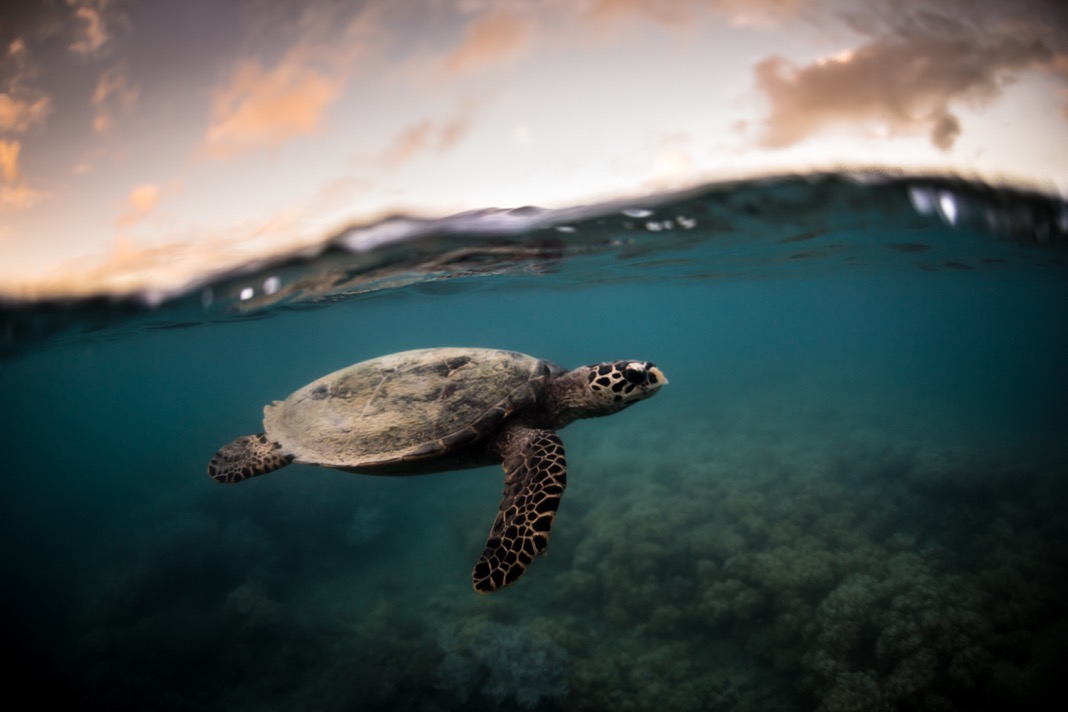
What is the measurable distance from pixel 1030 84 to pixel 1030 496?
41.2 ft

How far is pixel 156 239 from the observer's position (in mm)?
7297

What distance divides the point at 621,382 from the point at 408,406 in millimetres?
2927

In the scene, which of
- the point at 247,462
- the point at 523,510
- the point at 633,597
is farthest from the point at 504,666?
the point at 247,462

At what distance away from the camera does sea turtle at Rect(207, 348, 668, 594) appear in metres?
5.56

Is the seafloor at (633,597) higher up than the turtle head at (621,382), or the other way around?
the turtle head at (621,382)

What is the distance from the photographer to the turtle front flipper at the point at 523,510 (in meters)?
4.36

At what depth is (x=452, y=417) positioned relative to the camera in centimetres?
589

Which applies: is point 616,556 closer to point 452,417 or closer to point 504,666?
point 504,666

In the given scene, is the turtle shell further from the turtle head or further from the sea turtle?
the turtle head

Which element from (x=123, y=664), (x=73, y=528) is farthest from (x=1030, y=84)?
(x=73, y=528)

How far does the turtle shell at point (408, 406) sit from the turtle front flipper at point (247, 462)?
0.17 metres

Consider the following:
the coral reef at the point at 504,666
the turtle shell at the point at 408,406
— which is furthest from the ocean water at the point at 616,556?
the turtle shell at the point at 408,406

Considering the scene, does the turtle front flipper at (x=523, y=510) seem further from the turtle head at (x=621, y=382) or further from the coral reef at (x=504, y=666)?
the coral reef at (x=504, y=666)

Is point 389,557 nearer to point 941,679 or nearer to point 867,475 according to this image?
point 941,679
